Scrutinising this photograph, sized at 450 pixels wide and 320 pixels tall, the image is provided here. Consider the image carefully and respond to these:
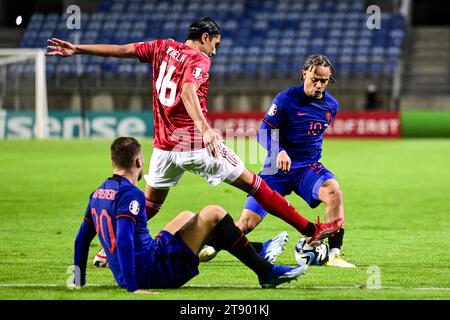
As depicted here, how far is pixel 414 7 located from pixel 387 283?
38.6m

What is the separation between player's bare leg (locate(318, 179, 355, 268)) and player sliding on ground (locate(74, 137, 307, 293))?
1726mm

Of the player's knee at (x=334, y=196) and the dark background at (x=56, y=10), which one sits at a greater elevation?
the dark background at (x=56, y=10)

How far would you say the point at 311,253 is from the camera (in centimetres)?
872

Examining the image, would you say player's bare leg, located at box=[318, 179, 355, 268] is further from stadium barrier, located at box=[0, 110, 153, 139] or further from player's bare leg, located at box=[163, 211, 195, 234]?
stadium barrier, located at box=[0, 110, 153, 139]

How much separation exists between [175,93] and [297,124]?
152cm

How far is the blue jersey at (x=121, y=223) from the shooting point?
256 inches

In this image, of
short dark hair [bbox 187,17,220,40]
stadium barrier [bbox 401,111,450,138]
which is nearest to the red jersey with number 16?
short dark hair [bbox 187,17,220,40]

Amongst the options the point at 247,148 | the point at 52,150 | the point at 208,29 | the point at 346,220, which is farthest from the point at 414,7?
the point at 208,29

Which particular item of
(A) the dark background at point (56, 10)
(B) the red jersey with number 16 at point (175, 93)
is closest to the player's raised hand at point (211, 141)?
(B) the red jersey with number 16 at point (175, 93)

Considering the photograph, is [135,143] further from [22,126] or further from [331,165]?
[22,126]

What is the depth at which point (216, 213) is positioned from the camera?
6.85m

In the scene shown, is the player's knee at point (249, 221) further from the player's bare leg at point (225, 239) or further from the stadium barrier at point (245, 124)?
the stadium barrier at point (245, 124)

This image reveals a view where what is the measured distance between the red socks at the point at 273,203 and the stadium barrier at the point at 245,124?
1001 inches

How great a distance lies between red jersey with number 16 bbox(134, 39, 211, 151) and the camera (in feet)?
26.9
